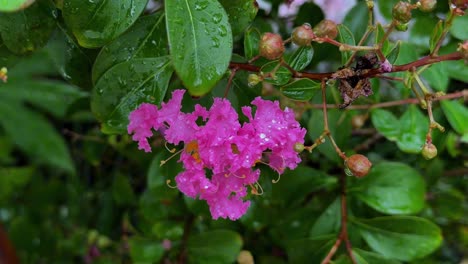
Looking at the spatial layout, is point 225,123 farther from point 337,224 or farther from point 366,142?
point 366,142

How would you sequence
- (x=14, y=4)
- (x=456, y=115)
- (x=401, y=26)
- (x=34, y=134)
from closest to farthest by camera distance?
(x=14, y=4) < (x=401, y=26) < (x=456, y=115) < (x=34, y=134)

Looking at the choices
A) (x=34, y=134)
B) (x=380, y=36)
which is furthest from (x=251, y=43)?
(x=34, y=134)

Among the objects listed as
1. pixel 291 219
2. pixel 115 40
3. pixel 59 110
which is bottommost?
pixel 59 110

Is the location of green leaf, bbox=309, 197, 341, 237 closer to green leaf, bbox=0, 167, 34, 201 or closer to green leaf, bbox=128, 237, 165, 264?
green leaf, bbox=128, 237, 165, 264

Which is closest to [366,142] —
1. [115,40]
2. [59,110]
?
[115,40]

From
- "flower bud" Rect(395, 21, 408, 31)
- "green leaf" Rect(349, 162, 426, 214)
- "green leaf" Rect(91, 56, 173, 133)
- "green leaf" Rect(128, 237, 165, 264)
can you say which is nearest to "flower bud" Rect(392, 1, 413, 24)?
"flower bud" Rect(395, 21, 408, 31)

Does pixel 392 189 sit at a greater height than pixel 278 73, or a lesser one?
lesser

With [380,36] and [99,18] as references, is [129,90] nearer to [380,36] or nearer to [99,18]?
[99,18]
